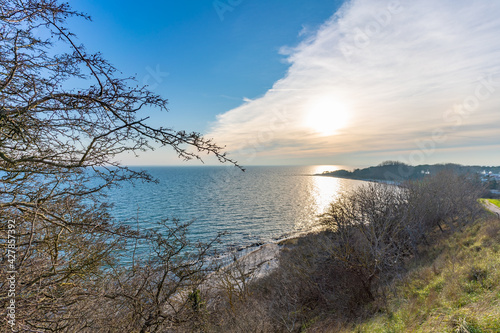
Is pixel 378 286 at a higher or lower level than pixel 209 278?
lower

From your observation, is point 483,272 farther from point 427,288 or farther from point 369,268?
point 369,268

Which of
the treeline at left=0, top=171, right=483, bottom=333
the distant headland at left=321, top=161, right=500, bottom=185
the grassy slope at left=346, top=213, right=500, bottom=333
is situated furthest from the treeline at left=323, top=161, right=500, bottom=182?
the grassy slope at left=346, top=213, right=500, bottom=333

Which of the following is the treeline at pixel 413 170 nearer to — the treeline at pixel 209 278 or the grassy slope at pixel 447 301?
the treeline at pixel 209 278

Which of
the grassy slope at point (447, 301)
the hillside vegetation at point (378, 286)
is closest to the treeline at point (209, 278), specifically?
the hillside vegetation at point (378, 286)

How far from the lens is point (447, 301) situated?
8445 mm

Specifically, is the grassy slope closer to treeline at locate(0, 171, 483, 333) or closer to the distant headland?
treeline at locate(0, 171, 483, 333)

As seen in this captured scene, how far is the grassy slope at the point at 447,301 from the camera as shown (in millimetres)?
5855

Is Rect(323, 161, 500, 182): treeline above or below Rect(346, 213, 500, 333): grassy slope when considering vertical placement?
above

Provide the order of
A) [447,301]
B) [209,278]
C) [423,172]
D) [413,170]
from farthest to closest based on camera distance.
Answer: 1. [413,170]
2. [423,172]
3. [209,278]
4. [447,301]

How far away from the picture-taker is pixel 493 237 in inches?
597

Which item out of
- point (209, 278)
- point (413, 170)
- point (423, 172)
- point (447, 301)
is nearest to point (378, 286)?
point (447, 301)

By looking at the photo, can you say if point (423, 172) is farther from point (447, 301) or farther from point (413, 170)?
point (447, 301)

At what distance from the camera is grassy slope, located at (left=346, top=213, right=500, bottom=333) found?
586cm

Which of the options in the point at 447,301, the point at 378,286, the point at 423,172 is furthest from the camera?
the point at 423,172
